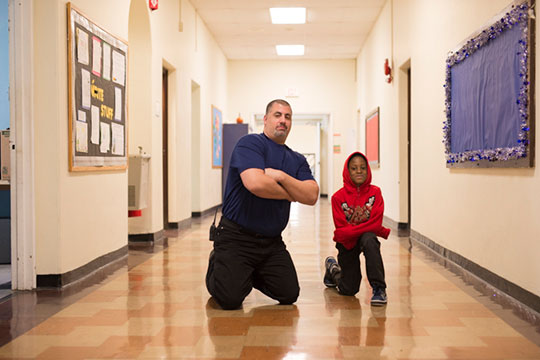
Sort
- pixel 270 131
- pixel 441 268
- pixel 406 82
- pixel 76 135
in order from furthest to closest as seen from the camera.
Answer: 1. pixel 406 82
2. pixel 441 268
3. pixel 76 135
4. pixel 270 131

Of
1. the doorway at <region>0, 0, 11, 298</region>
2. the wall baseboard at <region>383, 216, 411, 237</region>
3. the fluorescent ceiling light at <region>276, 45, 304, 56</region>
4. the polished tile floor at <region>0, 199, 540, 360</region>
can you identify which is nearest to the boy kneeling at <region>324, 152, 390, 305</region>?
the polished tile floor at <region>0, 199, 540, 360</region>

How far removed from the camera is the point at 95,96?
14.2 ft

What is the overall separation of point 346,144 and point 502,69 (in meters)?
9.18

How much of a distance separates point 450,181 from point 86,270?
3.01 meters

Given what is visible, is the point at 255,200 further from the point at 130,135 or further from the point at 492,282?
the point at 130,135

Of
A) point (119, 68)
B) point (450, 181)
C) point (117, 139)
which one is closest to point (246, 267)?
point (117, 139)

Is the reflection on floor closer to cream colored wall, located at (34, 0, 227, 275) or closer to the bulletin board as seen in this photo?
cream colored wall, located at (34, 0, 227, 275)

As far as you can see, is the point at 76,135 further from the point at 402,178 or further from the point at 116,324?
the point at 402,178

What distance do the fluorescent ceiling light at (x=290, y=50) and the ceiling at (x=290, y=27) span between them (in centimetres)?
12

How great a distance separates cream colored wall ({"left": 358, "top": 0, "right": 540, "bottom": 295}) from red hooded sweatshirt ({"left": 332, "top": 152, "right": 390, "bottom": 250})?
77 centimetres

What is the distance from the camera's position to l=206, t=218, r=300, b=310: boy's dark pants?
3170 mm

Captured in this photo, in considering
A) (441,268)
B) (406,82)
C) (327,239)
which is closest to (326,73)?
(406,82)

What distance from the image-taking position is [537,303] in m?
3.00

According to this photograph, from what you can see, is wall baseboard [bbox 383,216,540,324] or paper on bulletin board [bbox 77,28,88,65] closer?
wall baseboard [bbox 383,216,540,324]
